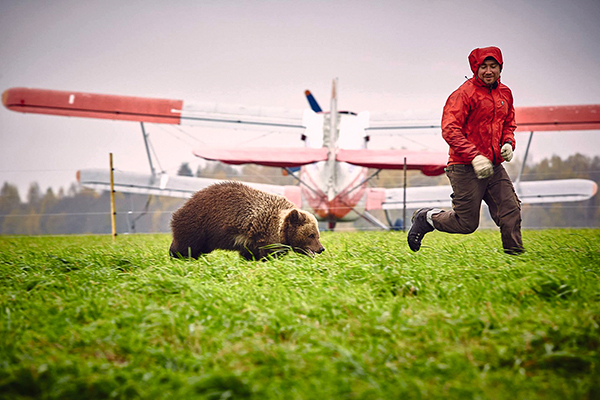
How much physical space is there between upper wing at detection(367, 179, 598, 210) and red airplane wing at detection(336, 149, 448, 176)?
4412 millimetres

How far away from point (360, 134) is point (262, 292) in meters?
13.3

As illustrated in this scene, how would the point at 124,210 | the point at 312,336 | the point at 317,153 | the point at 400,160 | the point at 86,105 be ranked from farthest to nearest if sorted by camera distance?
the point at 124,210, the point at 86,105, the point at 317,153, the point at 400,160, the point at 312,336

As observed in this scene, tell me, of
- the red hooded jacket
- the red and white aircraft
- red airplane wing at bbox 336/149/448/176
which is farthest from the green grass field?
the red and white aircraft

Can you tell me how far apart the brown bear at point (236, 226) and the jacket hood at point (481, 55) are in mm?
2386

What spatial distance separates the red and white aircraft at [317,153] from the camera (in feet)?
36.1

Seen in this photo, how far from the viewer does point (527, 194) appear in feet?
47.6

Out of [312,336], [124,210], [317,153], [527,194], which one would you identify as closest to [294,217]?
[312,336]

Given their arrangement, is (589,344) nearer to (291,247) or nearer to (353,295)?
(353,295)

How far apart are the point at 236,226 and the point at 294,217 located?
0.68 m

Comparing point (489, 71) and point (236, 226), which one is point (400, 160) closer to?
point (489, 71)

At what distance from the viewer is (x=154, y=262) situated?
13.9ft

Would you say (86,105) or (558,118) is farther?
(86,105)

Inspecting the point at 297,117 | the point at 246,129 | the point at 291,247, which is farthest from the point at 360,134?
the point at 291,247

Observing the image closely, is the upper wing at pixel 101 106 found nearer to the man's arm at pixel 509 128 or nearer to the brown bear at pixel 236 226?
A: the brown bear at pixel 236 226
